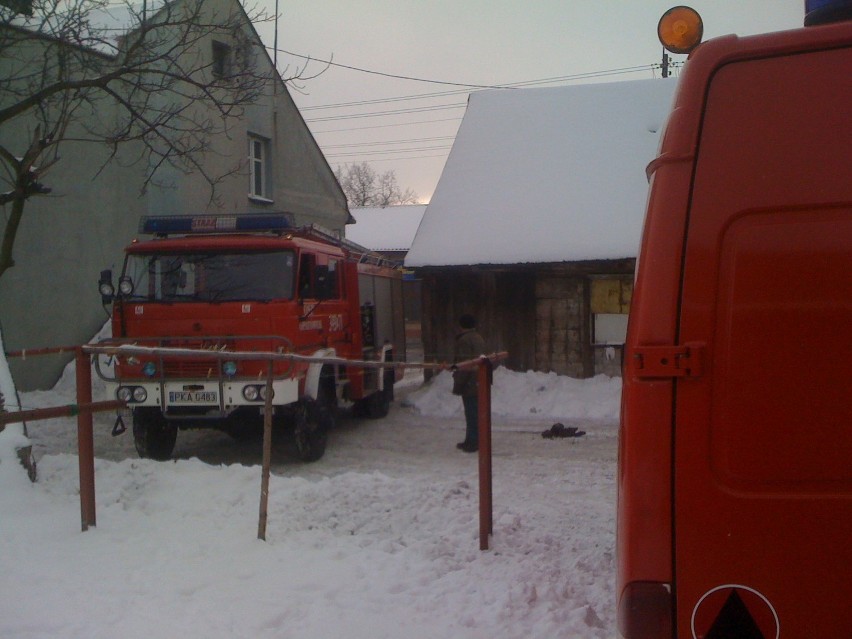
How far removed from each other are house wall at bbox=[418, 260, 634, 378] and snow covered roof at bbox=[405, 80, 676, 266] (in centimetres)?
44

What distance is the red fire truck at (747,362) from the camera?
2068mm

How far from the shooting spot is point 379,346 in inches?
524

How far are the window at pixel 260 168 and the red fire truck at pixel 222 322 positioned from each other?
10420 millimetres

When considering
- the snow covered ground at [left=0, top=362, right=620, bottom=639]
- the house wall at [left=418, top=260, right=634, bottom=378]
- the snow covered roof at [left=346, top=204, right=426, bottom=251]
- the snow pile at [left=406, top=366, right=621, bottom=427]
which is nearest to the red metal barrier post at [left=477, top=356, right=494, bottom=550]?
the snow covered ground at [left=0, top=362, right=620, bottom=639]

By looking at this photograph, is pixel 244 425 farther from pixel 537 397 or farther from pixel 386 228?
pixel 386 228

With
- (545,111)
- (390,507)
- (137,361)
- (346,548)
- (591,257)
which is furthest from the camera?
(545,111)

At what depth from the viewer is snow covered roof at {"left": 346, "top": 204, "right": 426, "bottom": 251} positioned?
44.1 meters

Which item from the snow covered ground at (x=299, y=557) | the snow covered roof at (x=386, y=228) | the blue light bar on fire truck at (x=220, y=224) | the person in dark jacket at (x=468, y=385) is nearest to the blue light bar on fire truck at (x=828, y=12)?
the snow covered ground at (x=299, y=557)

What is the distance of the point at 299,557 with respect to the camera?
16.9 ft

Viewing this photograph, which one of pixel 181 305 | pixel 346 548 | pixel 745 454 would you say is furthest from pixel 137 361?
pixel 745 454

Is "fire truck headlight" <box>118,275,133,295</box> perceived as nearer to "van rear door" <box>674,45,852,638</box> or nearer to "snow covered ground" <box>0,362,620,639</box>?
"snow covered ground" <box>0,362,620,639</box>

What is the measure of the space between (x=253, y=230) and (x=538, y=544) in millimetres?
5581

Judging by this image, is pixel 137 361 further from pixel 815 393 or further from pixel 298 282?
pixel 815 393

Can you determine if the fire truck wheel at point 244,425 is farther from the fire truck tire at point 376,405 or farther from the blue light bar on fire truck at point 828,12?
the blue light bar on fire truck at point 828,12
